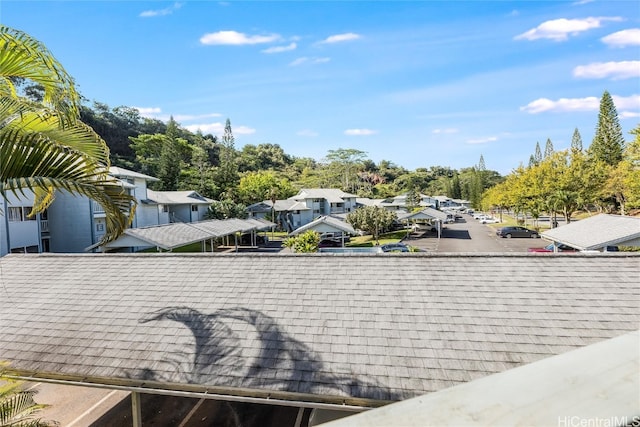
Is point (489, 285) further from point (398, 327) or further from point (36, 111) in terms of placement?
point (36, 111)

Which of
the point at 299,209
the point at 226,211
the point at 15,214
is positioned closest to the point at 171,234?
the point at 15,214

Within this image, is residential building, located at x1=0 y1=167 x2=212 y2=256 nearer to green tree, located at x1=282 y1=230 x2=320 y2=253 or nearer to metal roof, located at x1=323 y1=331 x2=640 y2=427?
green tree, located at x1=282 y1=230 x2=320 y2=253

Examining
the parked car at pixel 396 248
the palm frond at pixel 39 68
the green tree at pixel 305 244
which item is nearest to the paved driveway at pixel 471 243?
the parked car at pixel 396 248

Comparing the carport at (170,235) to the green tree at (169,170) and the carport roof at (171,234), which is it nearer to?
the carport roof at (171,234)

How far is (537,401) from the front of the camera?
94cm

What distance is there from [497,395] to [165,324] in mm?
8219

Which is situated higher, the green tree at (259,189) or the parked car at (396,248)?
the green tree at (259,189)

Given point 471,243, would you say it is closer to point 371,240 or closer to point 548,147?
point 371,240

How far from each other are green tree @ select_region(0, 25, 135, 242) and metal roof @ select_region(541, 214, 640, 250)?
61.1 ft

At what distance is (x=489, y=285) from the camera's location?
8.40 meters

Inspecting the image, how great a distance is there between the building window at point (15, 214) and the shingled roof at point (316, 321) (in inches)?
777

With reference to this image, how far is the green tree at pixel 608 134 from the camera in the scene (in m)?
49.3

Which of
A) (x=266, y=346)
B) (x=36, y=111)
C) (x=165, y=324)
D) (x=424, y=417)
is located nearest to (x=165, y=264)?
(x=165, y=324)

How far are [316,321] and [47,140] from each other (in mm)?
5641
